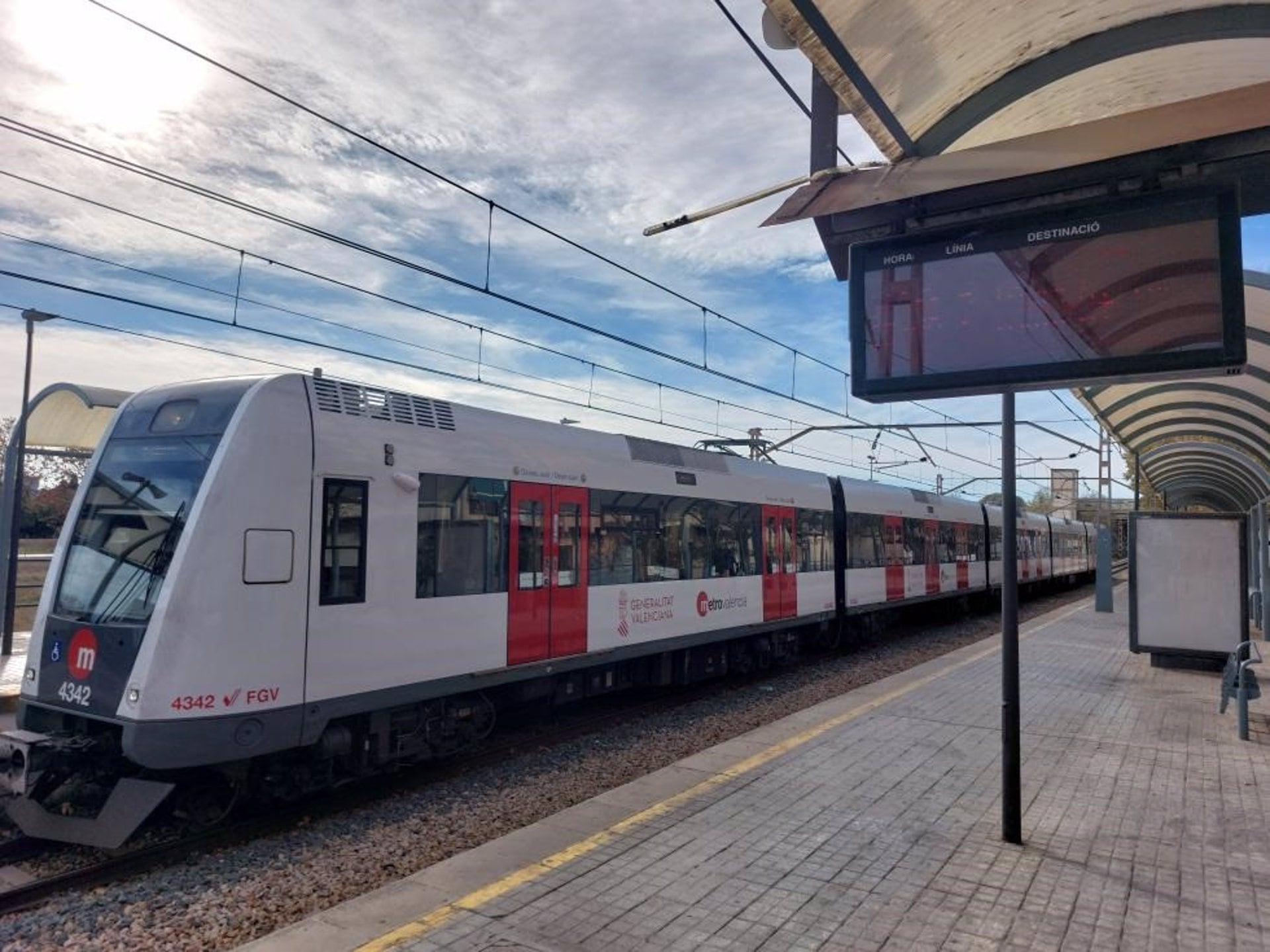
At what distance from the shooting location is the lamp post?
427 inches

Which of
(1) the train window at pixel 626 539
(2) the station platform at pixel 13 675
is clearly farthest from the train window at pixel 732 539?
(2) the station platform at pixel 13 675

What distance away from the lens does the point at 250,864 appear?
214 inches

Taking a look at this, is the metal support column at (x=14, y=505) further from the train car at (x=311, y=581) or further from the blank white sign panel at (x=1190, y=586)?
the blank white sign panel at (x=1190, y=586)

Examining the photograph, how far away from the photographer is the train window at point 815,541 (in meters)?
13.7

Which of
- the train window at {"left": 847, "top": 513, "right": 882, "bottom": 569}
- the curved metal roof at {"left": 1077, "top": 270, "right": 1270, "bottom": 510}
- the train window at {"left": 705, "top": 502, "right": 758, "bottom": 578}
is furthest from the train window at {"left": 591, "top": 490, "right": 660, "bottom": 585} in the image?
the train window at {"left": 847, "top": 513, "right": 882, "bottom": 569}

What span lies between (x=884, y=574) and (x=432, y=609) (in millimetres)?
11524

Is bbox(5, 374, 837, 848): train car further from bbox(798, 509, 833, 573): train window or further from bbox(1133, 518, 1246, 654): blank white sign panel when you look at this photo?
bbox(1133, 518, 1246, 654): blank white sign panel

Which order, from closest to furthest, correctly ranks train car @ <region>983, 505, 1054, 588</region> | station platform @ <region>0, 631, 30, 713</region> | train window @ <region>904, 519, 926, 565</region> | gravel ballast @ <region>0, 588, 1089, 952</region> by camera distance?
gravel ballast @ <region>0, 588, 1089, 952</region>, station platform @ <region>0, 631, 30, 713</region>, train window @ <region>904, 519, 926, 565</region>, train car @ <region>983, 505, 1054, 588</region>

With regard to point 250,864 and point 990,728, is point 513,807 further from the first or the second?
point 990,728

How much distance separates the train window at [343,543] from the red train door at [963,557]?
1740 cm

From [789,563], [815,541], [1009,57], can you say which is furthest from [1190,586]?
[1009,57]

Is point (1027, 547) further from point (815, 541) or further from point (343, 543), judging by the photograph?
point (343, 543)

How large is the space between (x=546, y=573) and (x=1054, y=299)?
5.32 meters

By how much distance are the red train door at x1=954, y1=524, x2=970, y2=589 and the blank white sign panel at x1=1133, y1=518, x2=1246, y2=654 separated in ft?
29.2
